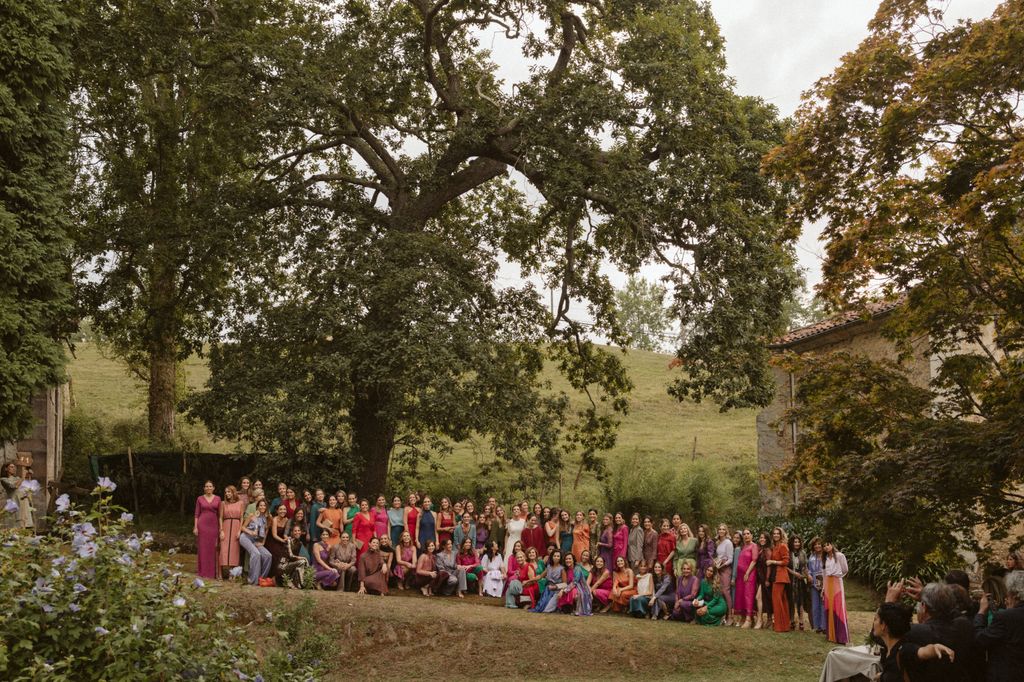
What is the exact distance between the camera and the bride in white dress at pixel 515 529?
17125mm

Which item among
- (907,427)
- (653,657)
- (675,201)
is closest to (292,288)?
(675,201)

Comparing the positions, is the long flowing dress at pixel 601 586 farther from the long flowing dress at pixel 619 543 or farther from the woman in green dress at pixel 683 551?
the woman in green dress at pixel 683 551

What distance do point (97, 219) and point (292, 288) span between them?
5270 mm

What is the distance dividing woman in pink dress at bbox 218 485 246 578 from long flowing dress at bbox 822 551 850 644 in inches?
366

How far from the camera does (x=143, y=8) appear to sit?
68.8 feet

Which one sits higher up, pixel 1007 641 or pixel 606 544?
pixel 1007 641

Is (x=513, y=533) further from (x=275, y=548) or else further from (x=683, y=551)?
(x=275, y=548)

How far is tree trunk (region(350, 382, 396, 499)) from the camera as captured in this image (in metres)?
21.4

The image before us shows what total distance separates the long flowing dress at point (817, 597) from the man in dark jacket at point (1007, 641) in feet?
28.2

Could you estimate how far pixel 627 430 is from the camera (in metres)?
41.4

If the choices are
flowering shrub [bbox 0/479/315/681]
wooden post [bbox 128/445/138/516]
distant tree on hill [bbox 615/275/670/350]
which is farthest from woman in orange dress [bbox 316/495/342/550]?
distant tree on hill [bbox 615/275/670/350]

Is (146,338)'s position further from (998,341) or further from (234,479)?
(998,341)

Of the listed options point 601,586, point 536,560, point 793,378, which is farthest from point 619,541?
point 793,378

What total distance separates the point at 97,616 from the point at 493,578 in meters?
11.6
